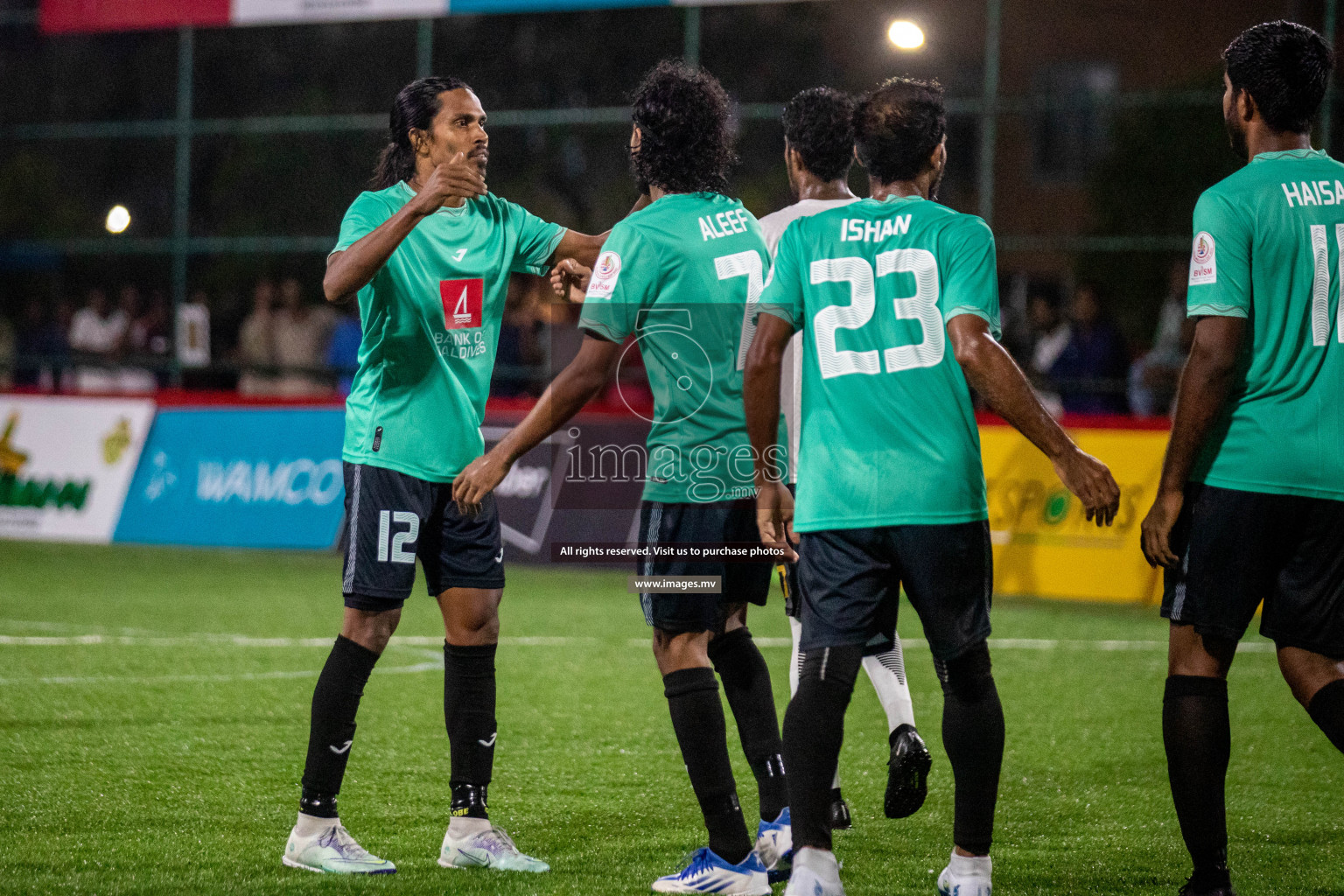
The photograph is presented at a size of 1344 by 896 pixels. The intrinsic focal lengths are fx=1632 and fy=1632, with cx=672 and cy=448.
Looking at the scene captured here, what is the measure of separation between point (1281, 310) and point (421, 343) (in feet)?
7.58

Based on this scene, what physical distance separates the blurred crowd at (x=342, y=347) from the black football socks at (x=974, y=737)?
8428 millimetres

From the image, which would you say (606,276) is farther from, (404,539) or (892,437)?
(404,539)

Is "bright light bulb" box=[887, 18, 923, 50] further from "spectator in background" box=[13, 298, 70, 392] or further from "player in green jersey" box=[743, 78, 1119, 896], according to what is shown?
"player in green jersey" box=[743, 78, 1119, 896]

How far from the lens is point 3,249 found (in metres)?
29.5

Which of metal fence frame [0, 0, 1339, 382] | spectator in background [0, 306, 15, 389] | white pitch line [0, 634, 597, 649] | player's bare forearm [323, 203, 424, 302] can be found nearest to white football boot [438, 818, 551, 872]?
player's bare forearm [323, 203, 424, 302]

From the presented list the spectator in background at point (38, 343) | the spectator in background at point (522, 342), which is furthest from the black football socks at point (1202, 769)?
the spectator in background at point (38, 343)

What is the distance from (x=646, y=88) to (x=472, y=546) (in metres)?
1.37

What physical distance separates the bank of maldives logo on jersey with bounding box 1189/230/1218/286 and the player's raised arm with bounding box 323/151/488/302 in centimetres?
192

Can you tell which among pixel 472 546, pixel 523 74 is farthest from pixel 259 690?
pixel 523 74

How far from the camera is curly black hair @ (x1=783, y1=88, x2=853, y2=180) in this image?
5.12m

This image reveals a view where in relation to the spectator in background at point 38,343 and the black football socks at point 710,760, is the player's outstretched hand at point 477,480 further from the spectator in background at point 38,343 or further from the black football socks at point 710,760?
the spectator in background at point 38,343

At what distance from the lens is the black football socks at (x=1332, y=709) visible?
13.6ft

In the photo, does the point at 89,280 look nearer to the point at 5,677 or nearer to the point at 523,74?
the point at 523,74

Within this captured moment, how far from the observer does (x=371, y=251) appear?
172 inches
